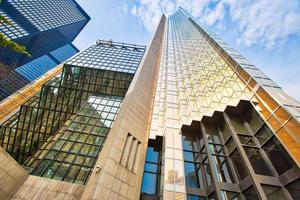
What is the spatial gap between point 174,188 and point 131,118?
9.02 metres

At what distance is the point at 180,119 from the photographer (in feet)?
64.2

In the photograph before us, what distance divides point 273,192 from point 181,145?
7.51 m

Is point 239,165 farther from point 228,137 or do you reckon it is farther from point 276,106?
point 276,106

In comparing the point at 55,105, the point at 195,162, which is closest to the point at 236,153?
the point at 195,162

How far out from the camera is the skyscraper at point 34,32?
224ft

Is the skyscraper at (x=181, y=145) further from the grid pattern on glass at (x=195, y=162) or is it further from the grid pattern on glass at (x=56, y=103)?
the grid pattern on glass at (x=56, y=103)

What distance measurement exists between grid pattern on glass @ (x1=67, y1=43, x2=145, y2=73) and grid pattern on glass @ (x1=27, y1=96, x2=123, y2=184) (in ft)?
35.7

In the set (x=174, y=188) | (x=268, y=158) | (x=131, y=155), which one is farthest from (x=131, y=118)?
(x=268, y=158)

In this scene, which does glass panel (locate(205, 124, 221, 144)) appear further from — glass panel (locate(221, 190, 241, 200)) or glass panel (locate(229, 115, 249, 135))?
glass panel (locate(221, 190, 241, 200))

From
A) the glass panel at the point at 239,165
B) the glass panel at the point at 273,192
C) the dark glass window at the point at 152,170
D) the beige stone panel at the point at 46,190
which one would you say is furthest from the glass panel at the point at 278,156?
the beige stone panel at the point at 46,190

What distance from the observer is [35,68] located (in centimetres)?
11556

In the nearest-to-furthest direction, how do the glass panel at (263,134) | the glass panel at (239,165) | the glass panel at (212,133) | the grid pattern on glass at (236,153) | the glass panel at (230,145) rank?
1. the grid pattern on glass at (236,153)
2. the glass panel at (239,165)
3. the glass panel at (263,134)
4. the glass panel at (230,145)
5. the glass panel at (212,133)

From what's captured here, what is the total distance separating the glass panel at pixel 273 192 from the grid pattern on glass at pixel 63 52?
576ft

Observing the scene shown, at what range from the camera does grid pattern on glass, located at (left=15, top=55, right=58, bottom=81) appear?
4026 inches
